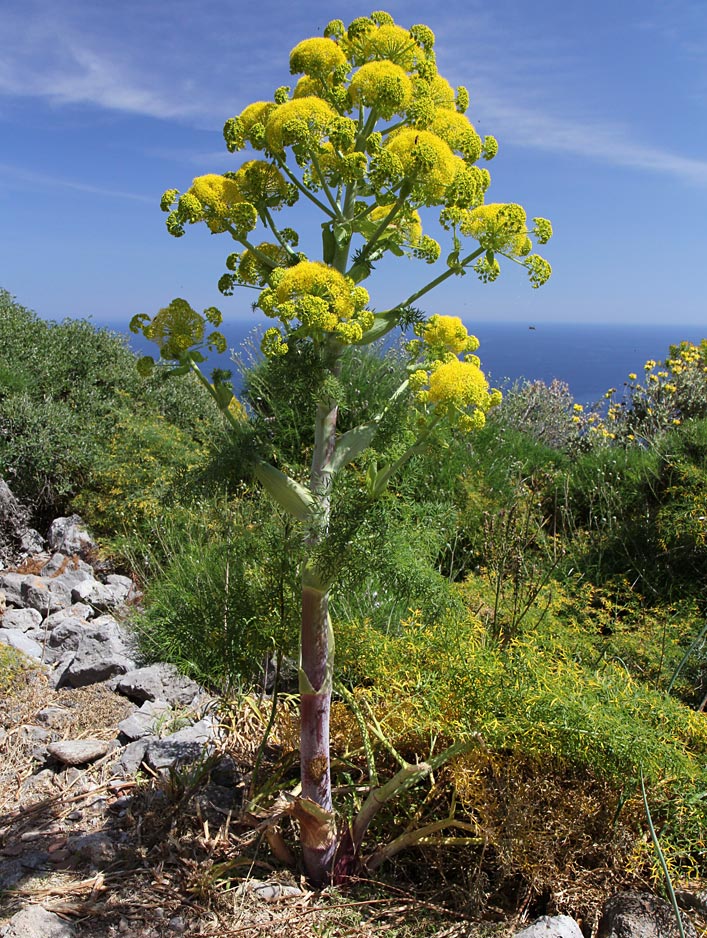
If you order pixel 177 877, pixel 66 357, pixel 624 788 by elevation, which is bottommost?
pixel 177 877

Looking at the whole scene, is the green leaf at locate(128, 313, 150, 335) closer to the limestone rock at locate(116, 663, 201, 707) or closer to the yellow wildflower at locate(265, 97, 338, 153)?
the yellow wildflower at locate(265, 97, 338, 153)

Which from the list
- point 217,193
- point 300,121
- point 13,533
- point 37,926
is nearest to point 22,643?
point 13,533

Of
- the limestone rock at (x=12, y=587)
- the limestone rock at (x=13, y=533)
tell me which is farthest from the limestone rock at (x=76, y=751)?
the limestone rock at (x=13, y=533)

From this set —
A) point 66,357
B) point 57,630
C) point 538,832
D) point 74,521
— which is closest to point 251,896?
point 538,832

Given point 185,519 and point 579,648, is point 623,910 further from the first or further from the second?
point 185,519

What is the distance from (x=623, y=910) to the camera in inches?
87.2

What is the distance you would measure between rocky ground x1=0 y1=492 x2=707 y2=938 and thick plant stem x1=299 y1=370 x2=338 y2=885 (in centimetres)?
16

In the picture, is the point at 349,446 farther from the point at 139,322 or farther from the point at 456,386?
the point at 139,322

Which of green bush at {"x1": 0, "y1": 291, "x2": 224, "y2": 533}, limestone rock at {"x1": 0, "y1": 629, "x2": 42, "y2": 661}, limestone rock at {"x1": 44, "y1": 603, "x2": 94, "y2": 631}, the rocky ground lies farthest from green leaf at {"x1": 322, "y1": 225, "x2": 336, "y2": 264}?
limestone rock at {"x1": 44, "y1": 603, "x2": 94, "y2": 631}

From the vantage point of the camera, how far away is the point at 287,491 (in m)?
2.10

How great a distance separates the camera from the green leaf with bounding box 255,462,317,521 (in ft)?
6.85

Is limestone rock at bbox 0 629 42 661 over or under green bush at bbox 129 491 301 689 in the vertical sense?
under

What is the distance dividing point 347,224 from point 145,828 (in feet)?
7.24

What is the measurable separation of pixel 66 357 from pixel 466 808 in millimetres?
6550
